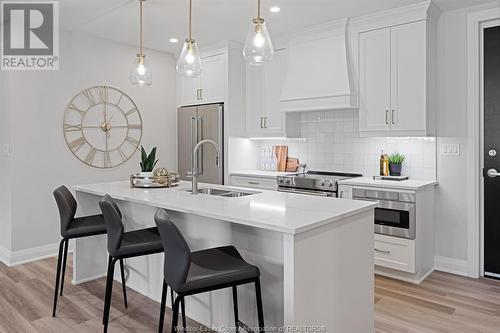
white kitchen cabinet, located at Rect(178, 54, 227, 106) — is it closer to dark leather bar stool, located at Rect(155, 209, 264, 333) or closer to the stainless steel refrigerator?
the stainless steel refrigerator

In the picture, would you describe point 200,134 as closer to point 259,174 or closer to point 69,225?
point 259,174

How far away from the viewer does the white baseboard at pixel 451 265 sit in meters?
3.71

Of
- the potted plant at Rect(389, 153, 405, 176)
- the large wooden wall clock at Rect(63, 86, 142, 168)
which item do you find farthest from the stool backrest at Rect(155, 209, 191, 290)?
the large wooden wall clock at Rect(63, 86, 142, 168)

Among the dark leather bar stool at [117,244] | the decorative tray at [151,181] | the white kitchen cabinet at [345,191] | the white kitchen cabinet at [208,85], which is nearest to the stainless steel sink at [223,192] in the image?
the decorative tray at [151,181]

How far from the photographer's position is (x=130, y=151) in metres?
5.14

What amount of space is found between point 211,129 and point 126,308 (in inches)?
105

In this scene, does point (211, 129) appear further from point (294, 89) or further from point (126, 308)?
point (126, 308)

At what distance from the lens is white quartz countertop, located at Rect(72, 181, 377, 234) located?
1.88 m

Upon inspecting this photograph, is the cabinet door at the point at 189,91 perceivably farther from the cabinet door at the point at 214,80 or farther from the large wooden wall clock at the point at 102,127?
the large wooden wall clock at the point at 102,127

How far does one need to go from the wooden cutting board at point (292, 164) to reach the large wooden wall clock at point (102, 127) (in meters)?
2.01

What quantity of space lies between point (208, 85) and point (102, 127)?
57.4 inches

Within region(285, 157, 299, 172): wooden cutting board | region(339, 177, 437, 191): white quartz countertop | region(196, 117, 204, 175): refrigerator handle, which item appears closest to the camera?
region(339, 177, 437, 191): white quartz countertop

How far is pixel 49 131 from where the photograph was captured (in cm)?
437

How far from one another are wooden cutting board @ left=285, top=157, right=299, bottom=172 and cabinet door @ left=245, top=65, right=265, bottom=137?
19.5 inches
